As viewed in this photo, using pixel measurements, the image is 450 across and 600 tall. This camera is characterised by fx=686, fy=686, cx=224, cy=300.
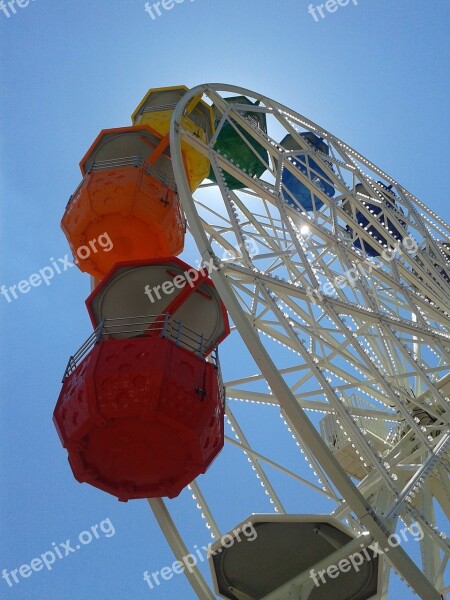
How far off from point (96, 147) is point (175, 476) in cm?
1039

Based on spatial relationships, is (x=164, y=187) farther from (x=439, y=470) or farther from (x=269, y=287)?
(x=439, y=470)

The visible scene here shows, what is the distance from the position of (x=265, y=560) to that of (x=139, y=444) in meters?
2.88

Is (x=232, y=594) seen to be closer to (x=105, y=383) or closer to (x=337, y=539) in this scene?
(x=337, y=539)

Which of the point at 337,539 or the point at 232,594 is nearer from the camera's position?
the point at 337,539

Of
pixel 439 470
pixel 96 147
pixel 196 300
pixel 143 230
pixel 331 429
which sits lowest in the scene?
pixel 439 470

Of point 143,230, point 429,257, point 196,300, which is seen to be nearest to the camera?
point 196,300

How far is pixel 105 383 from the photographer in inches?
450

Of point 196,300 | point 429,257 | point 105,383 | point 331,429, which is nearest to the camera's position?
point 105,383

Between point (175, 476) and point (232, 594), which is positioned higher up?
point (175, 476)

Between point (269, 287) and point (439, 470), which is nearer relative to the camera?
point (269, 287)

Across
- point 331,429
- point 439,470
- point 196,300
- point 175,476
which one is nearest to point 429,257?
point 331,429

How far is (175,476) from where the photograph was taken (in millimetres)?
12055

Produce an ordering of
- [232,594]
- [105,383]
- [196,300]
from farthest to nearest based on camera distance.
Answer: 1. [196,300]
2. [105,383]
3. [232,594]

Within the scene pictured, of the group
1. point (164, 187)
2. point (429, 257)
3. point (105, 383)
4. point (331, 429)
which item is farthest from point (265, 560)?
point (429, 257)
